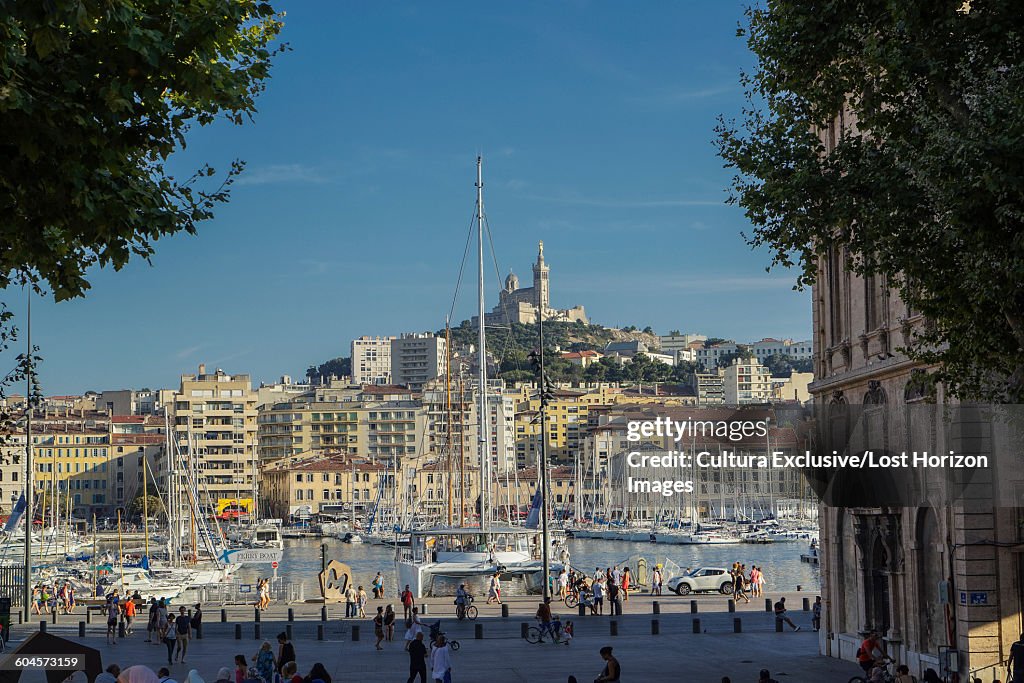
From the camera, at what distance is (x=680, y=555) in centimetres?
11894

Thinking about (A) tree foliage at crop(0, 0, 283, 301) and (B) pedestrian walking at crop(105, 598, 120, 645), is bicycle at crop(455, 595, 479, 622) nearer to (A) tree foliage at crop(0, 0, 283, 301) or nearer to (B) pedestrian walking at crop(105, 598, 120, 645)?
(B) pedestrian walking at crop(105, 598, 120, 645)

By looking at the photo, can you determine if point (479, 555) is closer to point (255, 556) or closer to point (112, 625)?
point (112, 625)

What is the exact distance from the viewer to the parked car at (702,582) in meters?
56.9

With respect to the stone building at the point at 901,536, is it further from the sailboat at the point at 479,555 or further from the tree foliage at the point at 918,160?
the sailboat at the point at 479,555

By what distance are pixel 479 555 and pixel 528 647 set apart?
26.5m

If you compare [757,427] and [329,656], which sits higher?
[757,427]

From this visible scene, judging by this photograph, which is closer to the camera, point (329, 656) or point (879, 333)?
point (879, 333)

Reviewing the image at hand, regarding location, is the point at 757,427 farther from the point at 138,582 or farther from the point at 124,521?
the point at 124,521

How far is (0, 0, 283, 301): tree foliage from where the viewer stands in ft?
36.4

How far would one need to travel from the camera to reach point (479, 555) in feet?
204

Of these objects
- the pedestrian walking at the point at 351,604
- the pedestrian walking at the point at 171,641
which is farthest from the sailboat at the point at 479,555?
the pedestrian walking at the point at 171,641

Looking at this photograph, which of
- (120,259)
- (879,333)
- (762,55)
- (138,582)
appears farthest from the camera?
(138,582)

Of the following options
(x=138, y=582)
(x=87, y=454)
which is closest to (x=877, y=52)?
(x=138, y=582)

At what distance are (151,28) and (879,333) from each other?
742 inches
